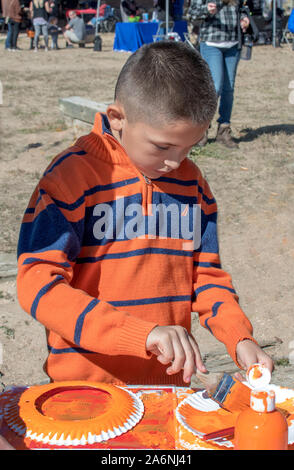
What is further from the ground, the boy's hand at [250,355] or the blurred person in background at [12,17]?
the blurred person in background at [12,17]

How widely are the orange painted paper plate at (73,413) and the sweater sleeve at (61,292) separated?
0.37 feet

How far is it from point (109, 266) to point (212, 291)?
335 mm

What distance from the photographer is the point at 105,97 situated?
1007 cm

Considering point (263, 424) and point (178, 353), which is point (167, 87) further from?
point (263, 424)

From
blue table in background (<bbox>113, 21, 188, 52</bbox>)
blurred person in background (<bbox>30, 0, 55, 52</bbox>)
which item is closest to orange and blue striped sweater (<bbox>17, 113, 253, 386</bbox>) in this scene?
blue table in background (<bbox>113, 21, 188, 52</bbox>)

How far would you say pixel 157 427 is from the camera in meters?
1.34

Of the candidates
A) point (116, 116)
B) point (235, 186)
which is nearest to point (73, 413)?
point (116, 116)

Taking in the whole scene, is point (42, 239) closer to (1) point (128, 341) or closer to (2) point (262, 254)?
(1) point (128, 341)

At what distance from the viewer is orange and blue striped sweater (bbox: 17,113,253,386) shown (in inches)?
56.6

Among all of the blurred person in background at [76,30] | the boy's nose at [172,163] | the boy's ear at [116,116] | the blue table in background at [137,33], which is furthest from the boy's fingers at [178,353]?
the blurred person in background at [76,30]

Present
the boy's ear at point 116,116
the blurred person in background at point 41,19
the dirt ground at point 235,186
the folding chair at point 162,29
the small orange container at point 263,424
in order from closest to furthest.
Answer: the small orange container at point 263,424 → the boy's ear at point 116,116 → the dirt ground at point 235,186 → the folding chair at point 162,29 → the blurred person in background at point 41,19

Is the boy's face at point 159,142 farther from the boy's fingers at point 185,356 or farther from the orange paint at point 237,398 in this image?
the orange paint at point 237,398

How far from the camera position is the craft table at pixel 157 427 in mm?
1254

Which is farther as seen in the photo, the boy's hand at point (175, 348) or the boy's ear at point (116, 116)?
the boy's ear at point (116, 116)
